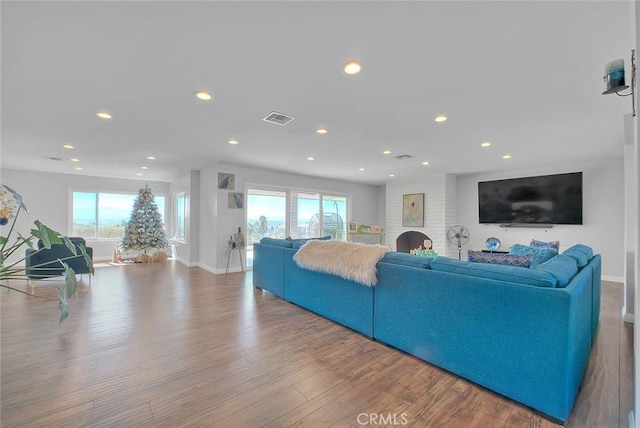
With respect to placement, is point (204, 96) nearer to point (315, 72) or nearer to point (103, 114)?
point (315, 72)

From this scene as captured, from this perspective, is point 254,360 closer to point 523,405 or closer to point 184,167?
point 523,405

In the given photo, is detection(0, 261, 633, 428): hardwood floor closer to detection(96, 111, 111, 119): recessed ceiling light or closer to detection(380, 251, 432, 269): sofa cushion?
detection(380, 251, 432, 269): sofa cushion

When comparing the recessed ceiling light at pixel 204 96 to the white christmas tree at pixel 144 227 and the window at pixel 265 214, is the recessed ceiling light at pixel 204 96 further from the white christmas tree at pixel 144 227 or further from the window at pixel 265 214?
the white christmas tree at pixel 144 227

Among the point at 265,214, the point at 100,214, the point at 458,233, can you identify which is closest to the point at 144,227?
the point at 100,214

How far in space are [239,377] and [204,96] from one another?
240cm

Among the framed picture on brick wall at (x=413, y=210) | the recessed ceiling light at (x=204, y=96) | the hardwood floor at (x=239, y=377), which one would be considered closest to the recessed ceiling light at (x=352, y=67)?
the recessed ceiling light at (x=204, y=96)

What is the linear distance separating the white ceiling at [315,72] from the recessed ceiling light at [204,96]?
8cm

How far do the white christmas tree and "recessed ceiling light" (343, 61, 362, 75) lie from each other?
7.21m

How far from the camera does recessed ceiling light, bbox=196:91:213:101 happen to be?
2590 millimetres

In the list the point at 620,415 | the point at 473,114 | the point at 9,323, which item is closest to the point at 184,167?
the point at 9,323

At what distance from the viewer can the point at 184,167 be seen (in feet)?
20.6

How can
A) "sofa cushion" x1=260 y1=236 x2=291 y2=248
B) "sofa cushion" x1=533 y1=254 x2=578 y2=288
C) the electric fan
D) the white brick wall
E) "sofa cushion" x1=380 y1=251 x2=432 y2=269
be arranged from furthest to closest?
1. the white brick wall
2. the electric fan
3. "sofa cushion" x1=260 y1=236 x2=291 y2=248
4. "sofa cushion" x1=380 y1=251 x2=432 y2=269
5. "sofa cushion" x1=533 y1=254 x2=578 y2=288

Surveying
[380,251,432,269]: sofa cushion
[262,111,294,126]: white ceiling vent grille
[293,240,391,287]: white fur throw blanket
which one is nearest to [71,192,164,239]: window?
[262,111,294,126]: white ceiling vent grille

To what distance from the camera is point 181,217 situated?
25.6ft
